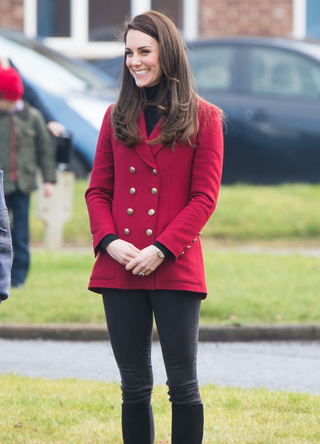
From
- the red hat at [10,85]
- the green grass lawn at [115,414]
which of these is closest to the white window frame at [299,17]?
the red hat at [10,85]

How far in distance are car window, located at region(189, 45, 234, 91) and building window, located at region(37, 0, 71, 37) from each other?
7030 mm

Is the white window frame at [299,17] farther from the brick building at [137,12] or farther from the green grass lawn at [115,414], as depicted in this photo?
the green grass lawn at [115,414]

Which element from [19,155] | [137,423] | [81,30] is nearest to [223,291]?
[19,155]

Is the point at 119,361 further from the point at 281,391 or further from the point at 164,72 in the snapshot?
the point at 281,391

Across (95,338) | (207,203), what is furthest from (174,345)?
(95,338)

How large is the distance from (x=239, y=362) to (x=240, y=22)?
1152cm

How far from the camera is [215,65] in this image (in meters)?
10.4

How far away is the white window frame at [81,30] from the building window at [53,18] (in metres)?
0.09

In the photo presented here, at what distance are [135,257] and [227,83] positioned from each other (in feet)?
26.3

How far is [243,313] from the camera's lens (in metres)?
6.18

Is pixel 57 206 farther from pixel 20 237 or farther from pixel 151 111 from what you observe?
pixel 151 111

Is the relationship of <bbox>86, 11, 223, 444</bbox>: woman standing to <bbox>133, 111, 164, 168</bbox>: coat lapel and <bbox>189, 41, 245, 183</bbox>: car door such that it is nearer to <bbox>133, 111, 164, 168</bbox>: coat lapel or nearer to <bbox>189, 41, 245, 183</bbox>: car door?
<bbox>133, 111, 164, 168</bbox>: coat lapel

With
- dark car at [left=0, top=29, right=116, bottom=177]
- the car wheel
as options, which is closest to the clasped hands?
dark car at [left=0, top=29, right=116, bottom=177]

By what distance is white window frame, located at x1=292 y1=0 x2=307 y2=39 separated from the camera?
1555 centimetres
